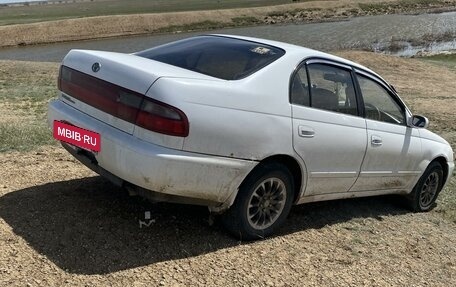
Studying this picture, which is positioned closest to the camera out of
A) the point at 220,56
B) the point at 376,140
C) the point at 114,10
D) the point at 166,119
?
the point at 166,119

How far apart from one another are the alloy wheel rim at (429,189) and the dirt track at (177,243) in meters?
0.24

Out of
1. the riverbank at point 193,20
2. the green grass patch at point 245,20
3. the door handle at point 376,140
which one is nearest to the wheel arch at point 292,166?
the door handle at point 376,140

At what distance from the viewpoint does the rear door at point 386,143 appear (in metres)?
5.07

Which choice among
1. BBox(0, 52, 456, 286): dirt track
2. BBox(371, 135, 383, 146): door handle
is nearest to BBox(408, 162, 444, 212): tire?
BBox(0, 52, 456, 286): dirt track

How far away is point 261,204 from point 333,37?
39.5 meters

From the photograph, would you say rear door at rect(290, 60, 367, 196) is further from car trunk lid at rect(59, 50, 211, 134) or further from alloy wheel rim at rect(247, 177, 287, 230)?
car trunk lid at rect(59, 50, 211, 134)

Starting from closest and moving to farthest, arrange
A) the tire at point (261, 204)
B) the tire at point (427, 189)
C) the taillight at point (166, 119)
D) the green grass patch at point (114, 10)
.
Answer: the taillight at point (166, 119)
the tire at point (261, 204)
the tire at point (427, 189)
the green grass patch at point (114, 10)

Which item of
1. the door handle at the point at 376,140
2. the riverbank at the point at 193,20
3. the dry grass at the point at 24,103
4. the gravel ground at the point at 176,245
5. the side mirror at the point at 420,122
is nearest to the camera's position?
the gravel ground at the point at 176,245

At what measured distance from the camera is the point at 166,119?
11.8 ft

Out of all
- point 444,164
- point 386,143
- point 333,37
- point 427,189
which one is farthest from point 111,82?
point 333,37

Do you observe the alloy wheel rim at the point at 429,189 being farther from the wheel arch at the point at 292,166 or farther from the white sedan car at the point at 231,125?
the wheel arch at the point at 292,166

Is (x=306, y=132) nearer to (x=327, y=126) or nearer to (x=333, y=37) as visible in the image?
(x=327, y=126)

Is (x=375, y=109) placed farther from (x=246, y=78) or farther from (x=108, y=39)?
(x=108, y=39)

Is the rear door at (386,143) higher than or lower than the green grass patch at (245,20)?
higher
